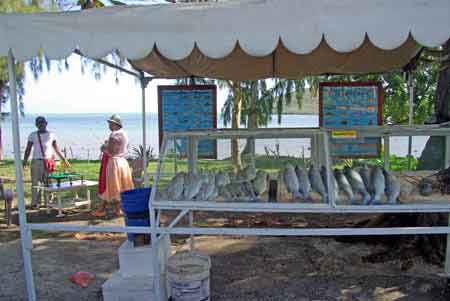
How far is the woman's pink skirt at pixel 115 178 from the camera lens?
574cm

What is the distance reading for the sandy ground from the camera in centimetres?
321

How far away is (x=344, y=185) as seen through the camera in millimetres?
2637

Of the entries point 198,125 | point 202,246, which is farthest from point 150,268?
point 198,125

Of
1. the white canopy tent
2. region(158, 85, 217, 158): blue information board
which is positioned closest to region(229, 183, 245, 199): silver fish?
the white canopy tent

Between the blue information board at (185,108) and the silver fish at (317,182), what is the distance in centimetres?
205

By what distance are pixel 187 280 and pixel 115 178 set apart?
338 centimetres

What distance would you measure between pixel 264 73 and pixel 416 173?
6.76 feet

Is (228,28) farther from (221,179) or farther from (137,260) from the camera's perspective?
(137,260)

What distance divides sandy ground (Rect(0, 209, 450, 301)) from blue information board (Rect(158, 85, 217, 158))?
54.6 inches

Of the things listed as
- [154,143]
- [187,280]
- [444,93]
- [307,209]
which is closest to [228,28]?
[307,209]

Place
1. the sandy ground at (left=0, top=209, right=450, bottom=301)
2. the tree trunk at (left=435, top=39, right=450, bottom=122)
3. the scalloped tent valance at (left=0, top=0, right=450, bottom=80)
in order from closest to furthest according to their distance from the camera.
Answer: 1. the scalloped tent valance at (left=0, top=0, right=450, bottom=80)
2. the sandy ground at (left=0, top=209, right=450, bottom=301)
3. the tree trunk at (left=435, top=39, right=450, bottom=122)

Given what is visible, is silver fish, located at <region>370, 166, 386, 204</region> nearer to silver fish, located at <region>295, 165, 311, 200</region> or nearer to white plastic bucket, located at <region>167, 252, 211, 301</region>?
silver fish, located at <region>295, 165, 311, 200</region>

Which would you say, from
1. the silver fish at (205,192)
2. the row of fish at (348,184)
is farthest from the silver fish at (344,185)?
the silver fish at (205,192)

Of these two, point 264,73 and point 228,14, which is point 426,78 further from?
point 228,14
